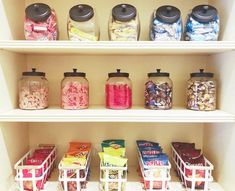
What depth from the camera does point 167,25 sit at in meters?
1.04

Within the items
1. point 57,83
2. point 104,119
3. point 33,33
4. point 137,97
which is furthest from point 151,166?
point 33,33

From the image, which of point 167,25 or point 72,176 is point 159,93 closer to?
point 167,25

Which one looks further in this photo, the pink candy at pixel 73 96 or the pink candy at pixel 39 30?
the pink candy at pixel 73 96

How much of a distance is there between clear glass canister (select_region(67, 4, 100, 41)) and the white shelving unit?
6cm

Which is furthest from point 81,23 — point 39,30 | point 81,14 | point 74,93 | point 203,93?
point 203,93

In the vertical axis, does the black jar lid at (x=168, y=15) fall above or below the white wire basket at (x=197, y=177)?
above

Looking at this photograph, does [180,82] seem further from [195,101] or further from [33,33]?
[33,33]

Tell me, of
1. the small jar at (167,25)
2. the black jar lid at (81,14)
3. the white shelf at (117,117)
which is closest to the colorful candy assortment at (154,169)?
the white shelf at (117,117)

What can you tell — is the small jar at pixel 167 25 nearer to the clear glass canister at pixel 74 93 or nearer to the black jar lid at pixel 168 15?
the black jar lid at pixel 168 15

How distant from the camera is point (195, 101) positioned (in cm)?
115

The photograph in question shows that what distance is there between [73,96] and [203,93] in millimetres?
600

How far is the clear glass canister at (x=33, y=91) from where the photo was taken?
1.14 m

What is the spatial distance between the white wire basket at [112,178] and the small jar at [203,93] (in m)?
0.45

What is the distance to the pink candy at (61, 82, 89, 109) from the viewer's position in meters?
1.14
